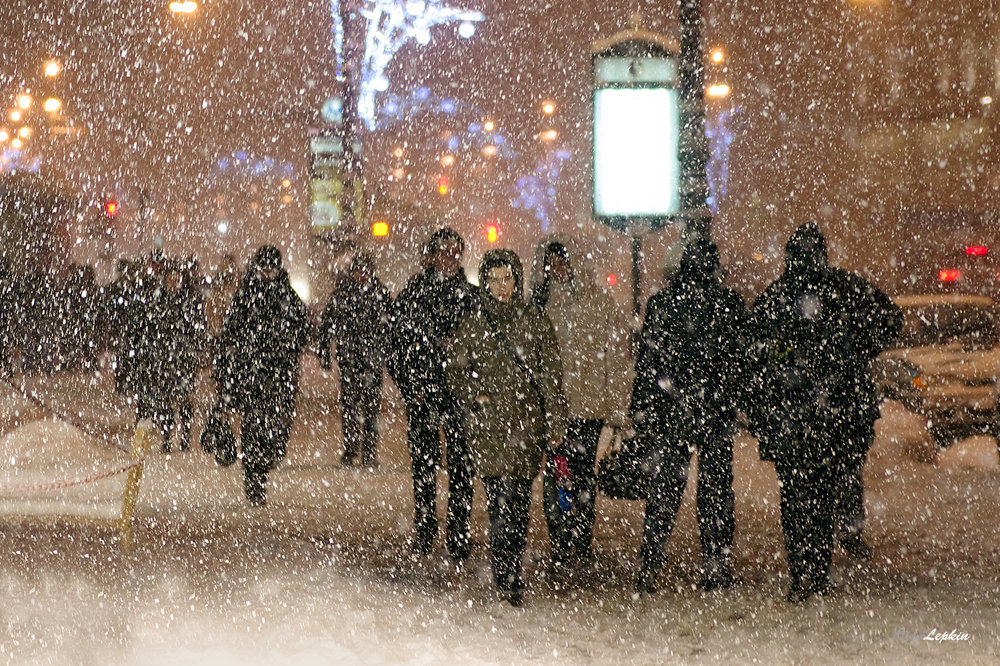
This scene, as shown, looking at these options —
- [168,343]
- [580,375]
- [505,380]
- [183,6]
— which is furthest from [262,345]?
[183,6]

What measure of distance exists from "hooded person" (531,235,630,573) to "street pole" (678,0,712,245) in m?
2.84

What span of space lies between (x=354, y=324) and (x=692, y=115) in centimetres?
339

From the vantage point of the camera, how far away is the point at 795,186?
4284 cm

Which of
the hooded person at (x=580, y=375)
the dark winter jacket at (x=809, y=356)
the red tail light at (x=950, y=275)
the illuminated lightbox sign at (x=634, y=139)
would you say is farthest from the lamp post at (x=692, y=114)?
the red tail light at (x=950, y=275)

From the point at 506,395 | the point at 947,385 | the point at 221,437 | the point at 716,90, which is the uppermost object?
the point at 716,90

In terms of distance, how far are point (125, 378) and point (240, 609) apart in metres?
5.83

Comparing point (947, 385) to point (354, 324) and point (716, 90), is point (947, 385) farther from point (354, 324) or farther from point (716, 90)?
point (716, 90)

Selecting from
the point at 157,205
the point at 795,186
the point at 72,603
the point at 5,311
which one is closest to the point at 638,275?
the point at 72,603

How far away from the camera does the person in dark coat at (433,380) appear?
7164 millimetres

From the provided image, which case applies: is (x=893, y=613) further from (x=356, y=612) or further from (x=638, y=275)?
(x=638, y=275)

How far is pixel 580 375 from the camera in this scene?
6.91 meters

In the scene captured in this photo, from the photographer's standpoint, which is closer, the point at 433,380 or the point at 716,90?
the point at 433,380

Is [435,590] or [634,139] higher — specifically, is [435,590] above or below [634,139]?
below

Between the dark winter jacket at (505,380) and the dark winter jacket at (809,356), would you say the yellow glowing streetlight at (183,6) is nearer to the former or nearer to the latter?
the dark winter jacket at (505,380)
